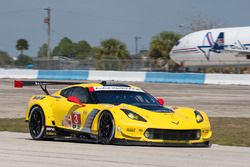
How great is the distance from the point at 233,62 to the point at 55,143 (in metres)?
41.3

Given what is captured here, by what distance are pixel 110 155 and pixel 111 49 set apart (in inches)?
3266

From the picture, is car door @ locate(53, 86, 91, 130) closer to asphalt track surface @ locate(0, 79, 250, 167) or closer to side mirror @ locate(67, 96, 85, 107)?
side mirror @ locate(67, 96, 85, 107)

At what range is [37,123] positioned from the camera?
14500 millimetres

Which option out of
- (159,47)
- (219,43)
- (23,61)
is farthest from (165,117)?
(23,61)

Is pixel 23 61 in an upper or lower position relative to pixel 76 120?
lower

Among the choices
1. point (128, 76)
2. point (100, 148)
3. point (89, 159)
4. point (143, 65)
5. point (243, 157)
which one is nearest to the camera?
point (89, 159)

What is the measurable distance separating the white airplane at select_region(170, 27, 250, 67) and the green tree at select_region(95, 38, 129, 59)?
3415cm

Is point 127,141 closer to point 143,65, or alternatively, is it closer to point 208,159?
point 208,159

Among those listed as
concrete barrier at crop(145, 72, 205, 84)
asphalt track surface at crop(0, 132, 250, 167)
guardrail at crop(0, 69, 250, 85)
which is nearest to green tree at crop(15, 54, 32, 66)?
guardrail at crop(0, 69, 250, 85)

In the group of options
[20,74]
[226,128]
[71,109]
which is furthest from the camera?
[20,74]

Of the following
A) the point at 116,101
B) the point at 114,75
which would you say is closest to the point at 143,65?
the point at 114,75

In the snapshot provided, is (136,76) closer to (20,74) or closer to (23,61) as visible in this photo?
(20,74)

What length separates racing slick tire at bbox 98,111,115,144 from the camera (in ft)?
42.1

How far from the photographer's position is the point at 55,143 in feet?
44.7
